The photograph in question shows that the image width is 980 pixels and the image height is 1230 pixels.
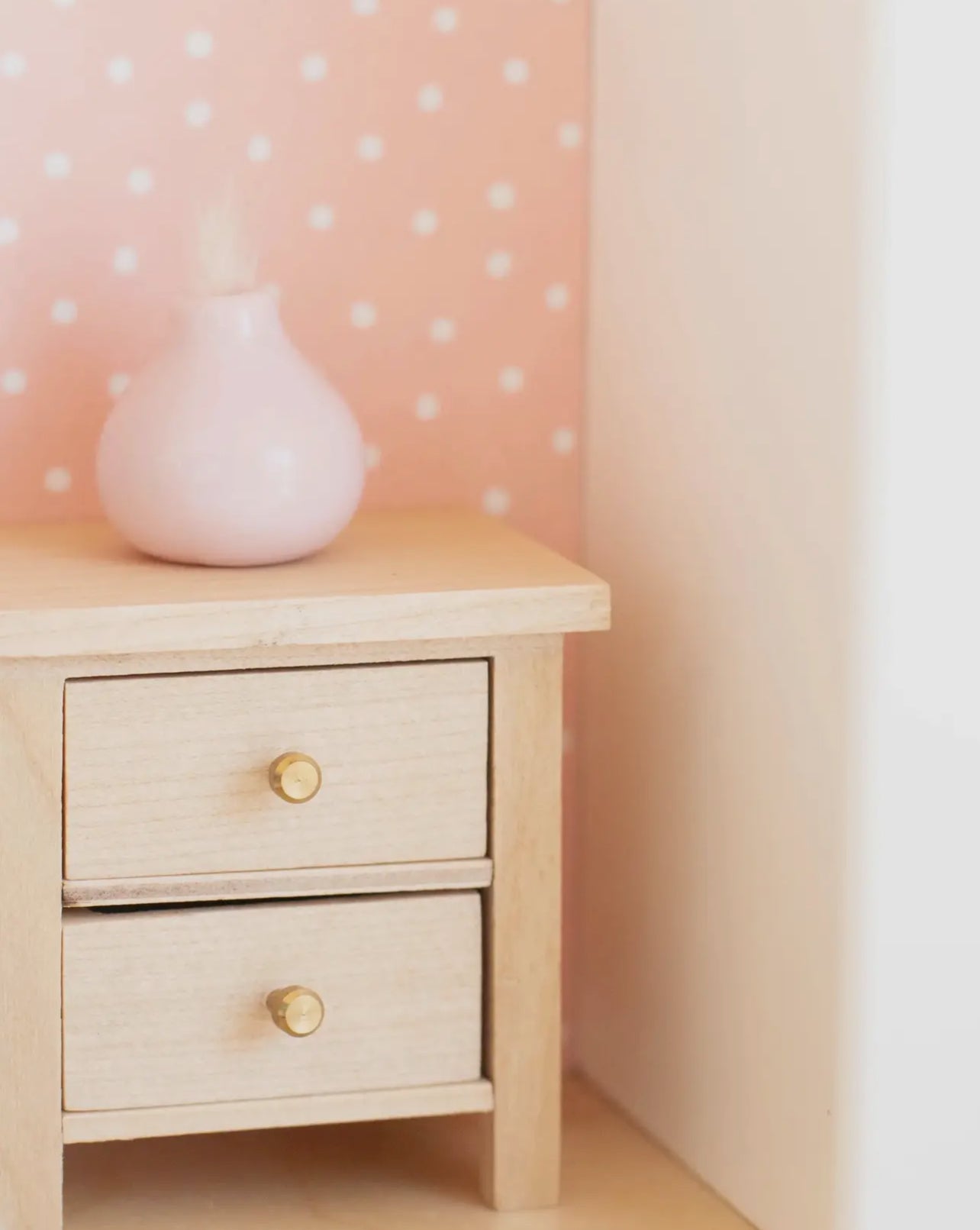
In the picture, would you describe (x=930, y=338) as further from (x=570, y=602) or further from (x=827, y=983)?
(x=827, y=983)

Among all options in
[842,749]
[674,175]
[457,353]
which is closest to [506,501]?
[457,353]

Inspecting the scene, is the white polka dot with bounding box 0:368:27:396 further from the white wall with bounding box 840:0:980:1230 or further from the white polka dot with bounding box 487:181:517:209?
the white wall with bounding box 840:0:980:1230

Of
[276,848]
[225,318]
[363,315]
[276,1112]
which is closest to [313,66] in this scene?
[363,315]

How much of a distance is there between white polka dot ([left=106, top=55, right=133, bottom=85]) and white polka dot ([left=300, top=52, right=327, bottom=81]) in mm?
120

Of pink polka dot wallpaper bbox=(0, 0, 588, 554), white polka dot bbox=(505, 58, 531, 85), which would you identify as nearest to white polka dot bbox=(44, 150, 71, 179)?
pink polka dot wallpaper bbox=(0, 0, 588, 554)

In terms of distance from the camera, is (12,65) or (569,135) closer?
(12,65)

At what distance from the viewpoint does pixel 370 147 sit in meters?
1.42

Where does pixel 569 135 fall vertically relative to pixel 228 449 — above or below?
above

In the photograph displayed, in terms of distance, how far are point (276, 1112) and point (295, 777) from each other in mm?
211

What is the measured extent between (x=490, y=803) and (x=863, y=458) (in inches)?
12.4

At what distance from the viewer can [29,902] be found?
3.77ft

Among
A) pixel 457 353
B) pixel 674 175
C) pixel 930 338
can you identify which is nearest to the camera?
pixel 930 338

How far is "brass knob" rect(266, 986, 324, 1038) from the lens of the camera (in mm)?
1171

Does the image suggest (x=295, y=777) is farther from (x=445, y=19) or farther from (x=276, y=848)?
(x=445, y=19)
